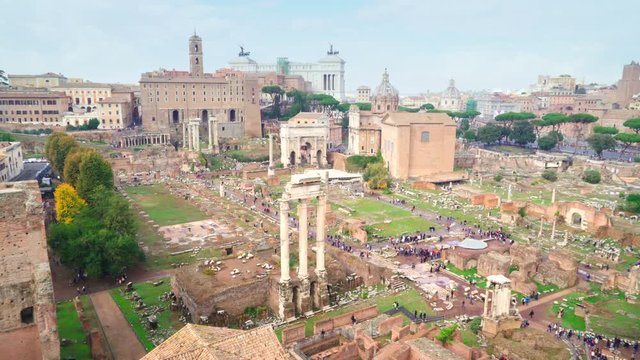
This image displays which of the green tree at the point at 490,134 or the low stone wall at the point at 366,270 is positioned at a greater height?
the green tree at the point at 490,134

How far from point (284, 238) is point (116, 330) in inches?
390

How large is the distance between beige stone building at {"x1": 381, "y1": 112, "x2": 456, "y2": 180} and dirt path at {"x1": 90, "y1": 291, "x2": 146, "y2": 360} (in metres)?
46.8

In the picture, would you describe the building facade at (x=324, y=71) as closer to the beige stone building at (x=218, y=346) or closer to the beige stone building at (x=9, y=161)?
the beige stone building at (x=9, y=161)

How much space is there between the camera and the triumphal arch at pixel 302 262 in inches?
1033

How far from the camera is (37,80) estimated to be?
379 ft

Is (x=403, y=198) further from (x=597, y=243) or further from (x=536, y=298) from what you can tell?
(x=536, y=298)

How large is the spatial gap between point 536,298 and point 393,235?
14.6 m

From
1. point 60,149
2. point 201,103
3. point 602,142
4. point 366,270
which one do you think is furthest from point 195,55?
point 366,270

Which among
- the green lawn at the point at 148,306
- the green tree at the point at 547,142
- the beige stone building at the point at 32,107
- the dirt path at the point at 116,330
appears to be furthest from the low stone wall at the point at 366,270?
the beige stone building at the point at 32,107

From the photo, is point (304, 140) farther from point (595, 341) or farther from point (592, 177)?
point (595, 341)

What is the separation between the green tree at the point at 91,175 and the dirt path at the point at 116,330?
50.4 feet

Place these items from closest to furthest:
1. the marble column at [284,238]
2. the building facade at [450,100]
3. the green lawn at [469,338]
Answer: the green lawn at [469,338] → the marble column at [284,238] → the building facade at [450,100]

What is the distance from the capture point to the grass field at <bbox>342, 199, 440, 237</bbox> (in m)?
43.9

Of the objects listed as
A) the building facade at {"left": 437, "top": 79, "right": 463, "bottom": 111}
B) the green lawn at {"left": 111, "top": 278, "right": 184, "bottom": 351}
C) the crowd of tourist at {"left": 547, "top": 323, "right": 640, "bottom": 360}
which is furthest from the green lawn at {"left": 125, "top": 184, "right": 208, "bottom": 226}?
the building facade at {"left": 437, "top": 79, "right": 463, "bottom": 111}
